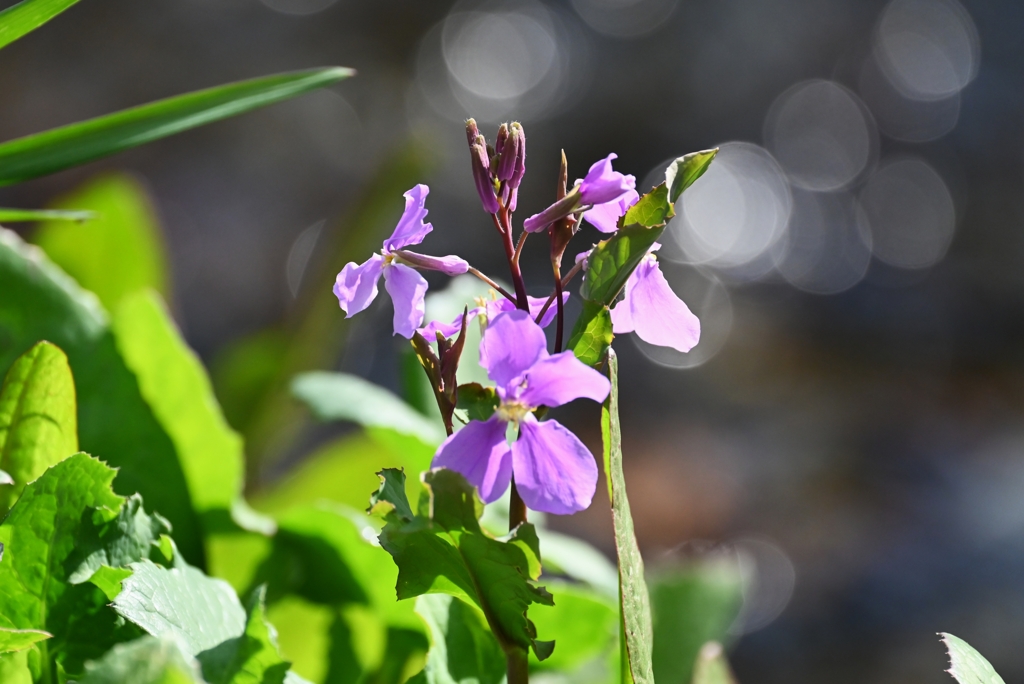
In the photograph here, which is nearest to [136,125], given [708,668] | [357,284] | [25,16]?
[25,16]

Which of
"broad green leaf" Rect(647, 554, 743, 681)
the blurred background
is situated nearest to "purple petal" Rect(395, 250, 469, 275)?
"broad green leaf" Rect(647, 554, 743, 681)

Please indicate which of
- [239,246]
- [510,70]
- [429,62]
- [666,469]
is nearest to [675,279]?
[666,469]

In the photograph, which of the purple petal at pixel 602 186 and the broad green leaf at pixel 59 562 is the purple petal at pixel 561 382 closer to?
the purple petal at pixel 602 186

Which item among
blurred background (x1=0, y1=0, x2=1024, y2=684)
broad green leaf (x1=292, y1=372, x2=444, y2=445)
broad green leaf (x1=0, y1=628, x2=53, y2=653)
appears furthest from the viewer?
blurred background (x1=0, y1=0, x2=1024, y2=684)

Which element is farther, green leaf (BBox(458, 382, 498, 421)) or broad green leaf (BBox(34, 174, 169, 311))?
broad green leaf (BBox(34, 174, 169, 311))

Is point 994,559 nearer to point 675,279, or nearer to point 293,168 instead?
point 675,279

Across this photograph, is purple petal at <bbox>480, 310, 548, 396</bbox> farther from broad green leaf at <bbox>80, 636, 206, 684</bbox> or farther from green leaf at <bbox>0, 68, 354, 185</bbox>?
green leaf at <bbox>0, 68, 354, 185</bbox>
